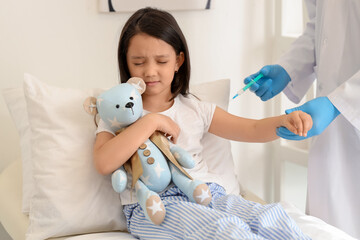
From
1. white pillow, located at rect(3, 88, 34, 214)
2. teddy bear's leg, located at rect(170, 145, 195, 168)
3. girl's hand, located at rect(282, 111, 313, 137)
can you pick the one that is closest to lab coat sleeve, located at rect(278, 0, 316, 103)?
girl's hand, located at rect(282, 111, 313, 137)

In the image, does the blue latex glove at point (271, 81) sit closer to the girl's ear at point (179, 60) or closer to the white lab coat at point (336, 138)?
the white lab coat at point (336, 138)

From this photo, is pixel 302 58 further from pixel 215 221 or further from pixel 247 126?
pixel 215 221

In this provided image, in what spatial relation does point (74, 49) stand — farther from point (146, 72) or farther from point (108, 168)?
point (108, 168)

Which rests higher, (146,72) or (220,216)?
(146,72)

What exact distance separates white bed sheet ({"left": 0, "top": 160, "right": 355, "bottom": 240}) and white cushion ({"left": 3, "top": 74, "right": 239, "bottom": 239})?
0.04 meters

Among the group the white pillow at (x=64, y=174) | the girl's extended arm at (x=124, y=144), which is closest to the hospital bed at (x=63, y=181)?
the white pillow at (x=64, y=174)

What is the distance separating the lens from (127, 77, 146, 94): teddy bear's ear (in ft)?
4.48


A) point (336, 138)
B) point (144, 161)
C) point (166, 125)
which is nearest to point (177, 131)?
point (166, 125)

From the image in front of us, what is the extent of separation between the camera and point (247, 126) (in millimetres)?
1460

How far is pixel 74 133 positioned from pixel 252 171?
123 centimetres

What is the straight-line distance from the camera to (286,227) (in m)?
1.13

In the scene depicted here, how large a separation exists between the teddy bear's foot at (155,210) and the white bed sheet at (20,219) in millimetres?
131

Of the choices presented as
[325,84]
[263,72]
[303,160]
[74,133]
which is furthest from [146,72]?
[303,160]

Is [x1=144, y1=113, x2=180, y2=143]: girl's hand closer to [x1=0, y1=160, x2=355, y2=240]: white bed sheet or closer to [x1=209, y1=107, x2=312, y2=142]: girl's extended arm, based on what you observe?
[x1=209, y1=107, x2=312, y2=142]: girl's extended arm
